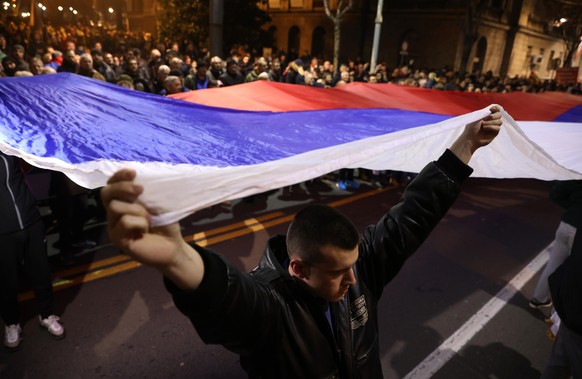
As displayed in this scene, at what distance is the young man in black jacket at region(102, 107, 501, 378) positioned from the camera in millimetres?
1033

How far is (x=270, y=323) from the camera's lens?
56.1 inches

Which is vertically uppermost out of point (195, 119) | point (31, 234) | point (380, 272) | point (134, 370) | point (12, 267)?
point (195, 119)

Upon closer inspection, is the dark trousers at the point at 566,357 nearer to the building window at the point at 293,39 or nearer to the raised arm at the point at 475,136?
the raised arm at the point at 475,136

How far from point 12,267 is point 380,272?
3.06 m

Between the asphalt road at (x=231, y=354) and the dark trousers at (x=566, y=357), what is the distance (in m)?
0.80

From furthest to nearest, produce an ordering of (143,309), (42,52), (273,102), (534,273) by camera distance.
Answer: (42,52) < (534,273) < (273,102) < (143,309)

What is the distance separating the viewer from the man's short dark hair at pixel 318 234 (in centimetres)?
150

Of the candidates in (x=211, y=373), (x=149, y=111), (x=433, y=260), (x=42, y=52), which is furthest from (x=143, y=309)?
(x=42, y=52)

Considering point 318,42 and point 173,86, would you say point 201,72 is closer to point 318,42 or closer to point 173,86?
point 173,86

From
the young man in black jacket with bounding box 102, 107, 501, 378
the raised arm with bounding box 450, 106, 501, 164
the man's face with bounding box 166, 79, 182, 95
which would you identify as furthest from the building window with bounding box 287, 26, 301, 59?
the young man in black jacket with bounding box 102, 107, 501, 378

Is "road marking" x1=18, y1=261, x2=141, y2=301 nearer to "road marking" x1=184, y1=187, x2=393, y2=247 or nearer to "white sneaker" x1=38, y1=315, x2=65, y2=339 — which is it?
"white sneaker" x1=38, y1=315, x2=65, y2=339

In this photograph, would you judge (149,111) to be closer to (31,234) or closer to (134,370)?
(31,234)

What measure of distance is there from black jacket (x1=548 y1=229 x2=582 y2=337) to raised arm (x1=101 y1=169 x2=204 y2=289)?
237cm

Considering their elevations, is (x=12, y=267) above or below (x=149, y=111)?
below
